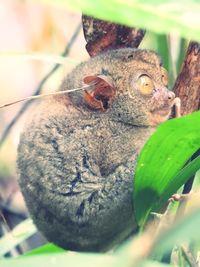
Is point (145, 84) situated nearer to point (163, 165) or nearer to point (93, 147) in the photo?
point (93, 147)

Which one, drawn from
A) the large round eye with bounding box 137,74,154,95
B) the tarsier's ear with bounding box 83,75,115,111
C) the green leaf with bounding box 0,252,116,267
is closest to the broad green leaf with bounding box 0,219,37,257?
the tarsier's ear with bounding box 83,75,115,111

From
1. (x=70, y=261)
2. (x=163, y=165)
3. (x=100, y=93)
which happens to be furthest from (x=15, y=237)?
(x=70, y=261)

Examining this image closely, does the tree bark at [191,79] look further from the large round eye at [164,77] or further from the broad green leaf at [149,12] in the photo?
the broad green leaf at [149,12]

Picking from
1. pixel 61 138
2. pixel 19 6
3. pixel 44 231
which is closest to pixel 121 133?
pixel 61 138

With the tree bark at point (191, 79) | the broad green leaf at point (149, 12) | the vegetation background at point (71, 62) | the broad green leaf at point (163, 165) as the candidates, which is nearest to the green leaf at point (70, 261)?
the vegetation background at point (71, 62)

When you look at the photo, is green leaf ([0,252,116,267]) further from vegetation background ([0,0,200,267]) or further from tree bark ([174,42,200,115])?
tree bark ([174,42,200,115])
